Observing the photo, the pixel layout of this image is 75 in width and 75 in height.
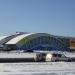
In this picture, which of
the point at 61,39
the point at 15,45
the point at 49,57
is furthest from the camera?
the point at 61,39

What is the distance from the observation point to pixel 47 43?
333 feet

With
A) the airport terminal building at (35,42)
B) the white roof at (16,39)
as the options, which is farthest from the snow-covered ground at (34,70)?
the white roof at (16,39)

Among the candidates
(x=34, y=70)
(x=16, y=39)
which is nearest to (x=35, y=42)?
(x=16, y=39)

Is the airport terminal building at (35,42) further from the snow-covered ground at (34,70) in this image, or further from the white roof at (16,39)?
the snow-covered ground at (34,70)

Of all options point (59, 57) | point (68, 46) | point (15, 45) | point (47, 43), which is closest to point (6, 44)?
point (15, 45)

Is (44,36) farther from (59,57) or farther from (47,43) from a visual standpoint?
(59,57)

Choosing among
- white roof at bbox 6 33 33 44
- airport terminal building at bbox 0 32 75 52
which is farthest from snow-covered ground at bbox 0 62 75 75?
white roof at bbox 6 33 33 44

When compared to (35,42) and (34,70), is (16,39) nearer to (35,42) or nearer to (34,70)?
(35,42)

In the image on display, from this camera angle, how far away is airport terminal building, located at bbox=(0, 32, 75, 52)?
294ft

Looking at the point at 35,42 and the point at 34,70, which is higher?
the point at 34,70

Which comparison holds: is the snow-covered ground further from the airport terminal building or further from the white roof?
the white roof

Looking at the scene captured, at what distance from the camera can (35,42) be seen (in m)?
98.1

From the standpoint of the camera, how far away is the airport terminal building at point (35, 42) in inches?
3526

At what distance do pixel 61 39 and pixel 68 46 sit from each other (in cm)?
542
